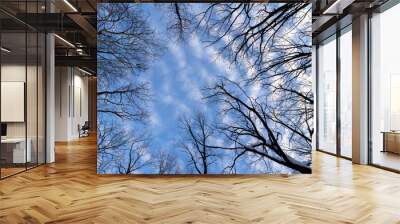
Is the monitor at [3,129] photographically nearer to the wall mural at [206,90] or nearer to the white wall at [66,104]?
the wall mural at [206,90]

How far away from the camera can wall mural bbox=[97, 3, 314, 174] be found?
241 inches

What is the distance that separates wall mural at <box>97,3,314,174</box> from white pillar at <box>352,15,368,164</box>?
7.26ft

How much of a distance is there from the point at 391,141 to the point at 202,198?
4389mm

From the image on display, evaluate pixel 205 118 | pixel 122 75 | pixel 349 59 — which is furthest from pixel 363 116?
pixel 122 75

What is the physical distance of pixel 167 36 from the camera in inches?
243

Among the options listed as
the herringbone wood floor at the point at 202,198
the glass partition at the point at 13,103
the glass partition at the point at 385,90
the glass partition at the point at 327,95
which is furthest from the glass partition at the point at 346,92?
the glass partition at the point at 13,103

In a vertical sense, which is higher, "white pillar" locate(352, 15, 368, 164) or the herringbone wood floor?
"white pillar" locate(352, 15, 368, 164)

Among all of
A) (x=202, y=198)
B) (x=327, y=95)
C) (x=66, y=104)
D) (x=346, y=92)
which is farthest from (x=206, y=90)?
(x=66, y=104)

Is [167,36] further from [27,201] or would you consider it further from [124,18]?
[27,201]

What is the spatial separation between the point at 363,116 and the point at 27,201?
653 centimetres

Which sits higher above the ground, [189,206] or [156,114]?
[156,114]

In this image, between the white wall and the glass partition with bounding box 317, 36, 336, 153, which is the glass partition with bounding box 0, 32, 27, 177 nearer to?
the glass partition with bounding box 317, 36, 336, 153

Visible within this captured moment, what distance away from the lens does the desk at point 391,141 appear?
6.82m

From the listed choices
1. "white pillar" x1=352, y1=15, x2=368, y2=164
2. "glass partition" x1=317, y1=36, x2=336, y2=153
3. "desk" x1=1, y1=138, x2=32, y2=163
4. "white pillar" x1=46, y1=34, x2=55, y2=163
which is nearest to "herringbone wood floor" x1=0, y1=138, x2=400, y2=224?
"desk" x1=1, y1=138, x2=32, y2=163
